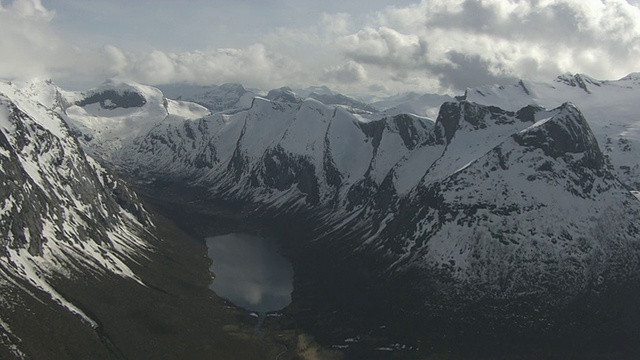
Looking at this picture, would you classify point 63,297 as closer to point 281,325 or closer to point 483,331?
point 281,325

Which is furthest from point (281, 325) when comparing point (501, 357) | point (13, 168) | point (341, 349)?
point (13, 168)

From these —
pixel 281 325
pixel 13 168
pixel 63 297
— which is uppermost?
pixel 13 168

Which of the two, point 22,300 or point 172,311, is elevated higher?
point 22,300

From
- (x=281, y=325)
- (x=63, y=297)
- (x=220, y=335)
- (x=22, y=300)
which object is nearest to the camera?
(x=22, y=300)

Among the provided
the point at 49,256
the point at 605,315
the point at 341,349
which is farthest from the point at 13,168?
the point at 605,315

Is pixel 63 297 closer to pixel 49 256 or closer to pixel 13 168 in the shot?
pixel 49 256

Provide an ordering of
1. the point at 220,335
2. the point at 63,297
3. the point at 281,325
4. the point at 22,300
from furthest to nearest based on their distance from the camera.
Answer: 1. the point at 281,325
2. the point at 220,335
3. the point at 63,297
4. the point at 22,300

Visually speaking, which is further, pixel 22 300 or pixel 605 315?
pixel 605 315

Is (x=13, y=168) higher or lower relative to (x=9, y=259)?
higher

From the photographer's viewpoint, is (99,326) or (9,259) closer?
(99,326)
